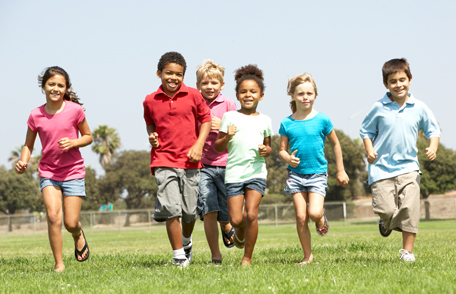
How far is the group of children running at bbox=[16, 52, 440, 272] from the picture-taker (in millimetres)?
5754

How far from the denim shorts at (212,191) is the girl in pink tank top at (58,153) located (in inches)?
54.6

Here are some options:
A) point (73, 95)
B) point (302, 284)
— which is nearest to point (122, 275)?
point (302, 284)

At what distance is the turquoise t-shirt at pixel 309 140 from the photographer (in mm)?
5969

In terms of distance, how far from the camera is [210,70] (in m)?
6.59

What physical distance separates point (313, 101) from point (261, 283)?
272 cm

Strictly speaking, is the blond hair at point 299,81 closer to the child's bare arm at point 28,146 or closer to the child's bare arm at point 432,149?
the child's bare arm at point 432,149

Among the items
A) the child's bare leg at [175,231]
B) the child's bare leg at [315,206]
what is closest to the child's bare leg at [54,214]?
the child's bare leg at [175,231]

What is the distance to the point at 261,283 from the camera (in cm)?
418

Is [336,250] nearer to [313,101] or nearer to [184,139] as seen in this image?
[313,101]

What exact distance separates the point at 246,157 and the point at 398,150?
1.71 metres

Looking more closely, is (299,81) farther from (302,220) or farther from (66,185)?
(66,185)

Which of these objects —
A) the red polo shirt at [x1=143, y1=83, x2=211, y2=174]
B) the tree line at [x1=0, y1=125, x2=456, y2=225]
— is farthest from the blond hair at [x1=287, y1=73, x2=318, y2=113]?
the tree line at [x1=0, y1=125, x2=456, y2=225]

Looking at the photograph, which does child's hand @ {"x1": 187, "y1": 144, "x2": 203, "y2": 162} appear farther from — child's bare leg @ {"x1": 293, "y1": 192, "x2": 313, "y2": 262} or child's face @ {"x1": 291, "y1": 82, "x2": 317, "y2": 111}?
child's face @ {"x1": 291, "y1": 82, "x2": 317, "y2": 111}

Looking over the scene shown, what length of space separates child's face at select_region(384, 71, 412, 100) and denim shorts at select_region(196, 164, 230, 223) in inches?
86.2
